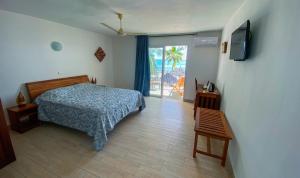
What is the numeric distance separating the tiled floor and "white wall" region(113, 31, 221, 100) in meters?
2.11

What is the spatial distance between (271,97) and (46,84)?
4.20 m

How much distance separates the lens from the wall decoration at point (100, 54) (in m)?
4.88

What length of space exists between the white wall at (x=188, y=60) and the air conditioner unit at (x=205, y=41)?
0.10m

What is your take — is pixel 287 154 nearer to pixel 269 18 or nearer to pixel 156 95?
pixel 269 18

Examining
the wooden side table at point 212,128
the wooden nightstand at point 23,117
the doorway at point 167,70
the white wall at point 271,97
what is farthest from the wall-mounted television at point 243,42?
the wooden nightstand at point 23,117

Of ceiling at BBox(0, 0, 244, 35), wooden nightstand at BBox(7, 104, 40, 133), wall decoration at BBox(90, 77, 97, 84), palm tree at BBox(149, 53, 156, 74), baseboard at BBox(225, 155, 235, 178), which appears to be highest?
ceiling at BBox(0, 0, 244, 35)

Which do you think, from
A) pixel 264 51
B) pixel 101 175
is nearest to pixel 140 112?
pixel 101 175

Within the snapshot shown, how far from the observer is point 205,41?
13.8 feet

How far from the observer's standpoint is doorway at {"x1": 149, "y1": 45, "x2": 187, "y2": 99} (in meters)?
4.90

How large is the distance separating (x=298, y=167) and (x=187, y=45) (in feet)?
13.9

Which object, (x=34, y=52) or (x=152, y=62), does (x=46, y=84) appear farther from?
(x=152, y=62)

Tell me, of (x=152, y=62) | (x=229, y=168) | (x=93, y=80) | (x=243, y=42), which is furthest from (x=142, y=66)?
(x=229, y=168)

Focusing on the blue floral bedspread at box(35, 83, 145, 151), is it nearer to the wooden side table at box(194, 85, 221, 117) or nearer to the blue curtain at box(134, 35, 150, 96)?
the wooden side table at box(194, 85, 221, 117)

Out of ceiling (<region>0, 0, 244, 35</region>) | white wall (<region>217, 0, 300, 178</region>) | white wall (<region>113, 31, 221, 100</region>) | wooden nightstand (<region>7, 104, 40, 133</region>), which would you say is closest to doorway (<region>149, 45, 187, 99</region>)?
white wall (<region>113, 31, 221, 100</region>)
